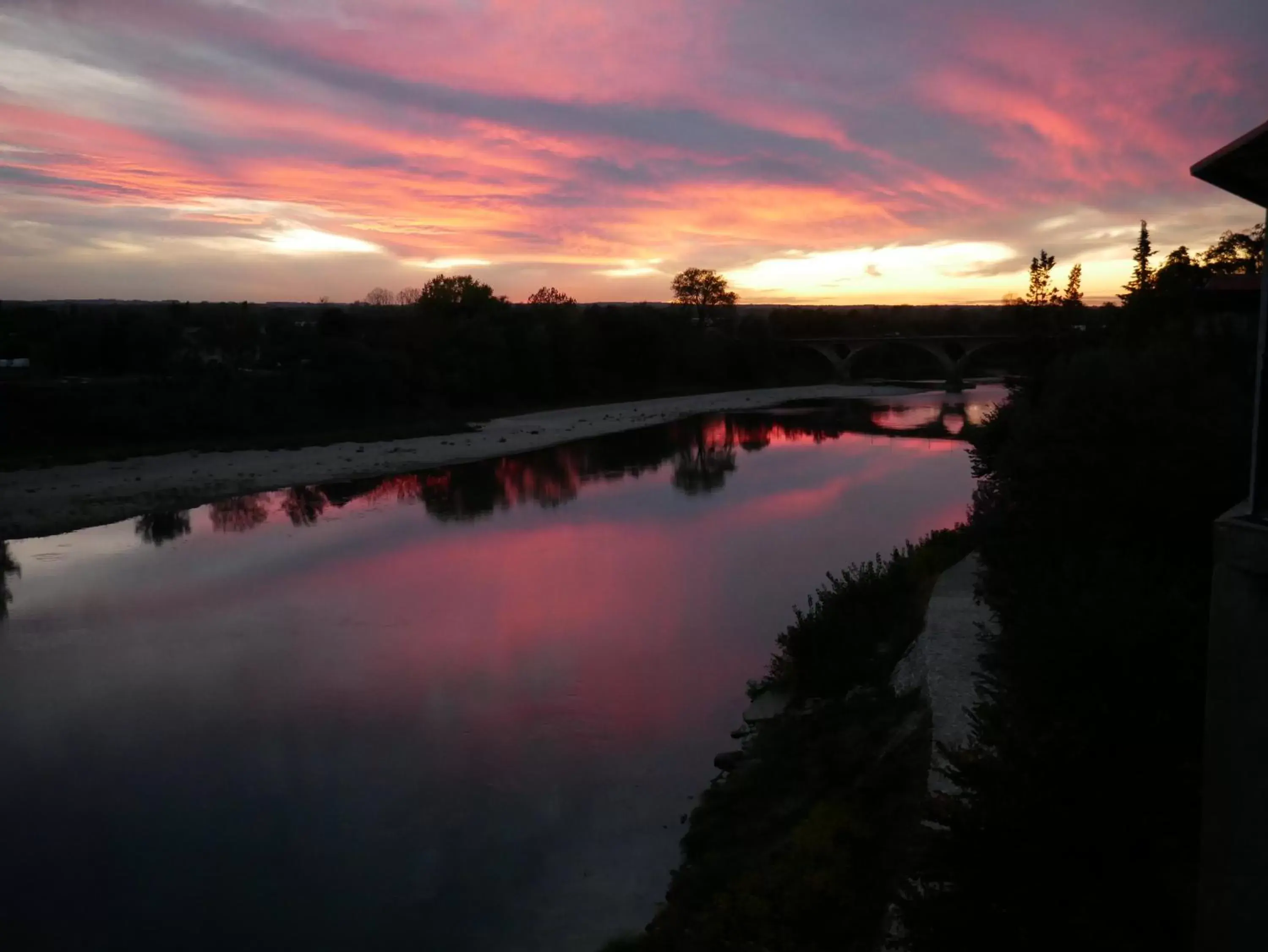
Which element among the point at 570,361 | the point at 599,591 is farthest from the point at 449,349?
the point at 599,591

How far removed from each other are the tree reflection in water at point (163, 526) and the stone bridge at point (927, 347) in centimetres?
5489

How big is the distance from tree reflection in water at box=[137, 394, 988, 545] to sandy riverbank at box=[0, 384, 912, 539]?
0.90m

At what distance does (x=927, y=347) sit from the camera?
77.1m

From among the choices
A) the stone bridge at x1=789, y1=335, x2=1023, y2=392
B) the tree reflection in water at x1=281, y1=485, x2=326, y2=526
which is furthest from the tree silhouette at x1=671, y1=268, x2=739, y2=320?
the tree reflection in water at x1=281, y1=485, x2=326, y2=526

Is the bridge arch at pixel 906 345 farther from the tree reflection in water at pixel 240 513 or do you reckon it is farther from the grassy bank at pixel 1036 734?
the grassy bank at pixel 1036 734

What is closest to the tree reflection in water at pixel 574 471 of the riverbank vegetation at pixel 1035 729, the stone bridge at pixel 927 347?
the riverbank vegetation at pixel 1035 729

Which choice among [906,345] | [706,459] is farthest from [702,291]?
[706,459]

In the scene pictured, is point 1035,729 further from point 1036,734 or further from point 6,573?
point 6,573

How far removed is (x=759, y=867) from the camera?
7.82 metres

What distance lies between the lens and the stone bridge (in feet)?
245

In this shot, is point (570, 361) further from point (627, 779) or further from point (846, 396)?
point (627, 779)

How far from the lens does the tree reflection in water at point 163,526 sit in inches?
925

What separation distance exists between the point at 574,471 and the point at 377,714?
2320 cm

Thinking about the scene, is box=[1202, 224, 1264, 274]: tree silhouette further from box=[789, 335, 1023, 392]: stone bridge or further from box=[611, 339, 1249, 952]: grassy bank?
box=[789, 335, 1023, 392]: stone bridge
